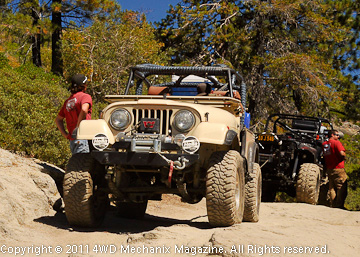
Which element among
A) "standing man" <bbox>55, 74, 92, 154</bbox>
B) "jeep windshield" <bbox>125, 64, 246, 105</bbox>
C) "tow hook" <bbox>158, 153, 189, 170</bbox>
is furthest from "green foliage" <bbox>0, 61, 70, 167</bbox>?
"tow hook" <bbox>158, 153, 189, 170</bbox>

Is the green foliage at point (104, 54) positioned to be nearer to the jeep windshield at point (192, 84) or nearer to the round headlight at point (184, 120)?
the jeep windshield at point (192, 84)

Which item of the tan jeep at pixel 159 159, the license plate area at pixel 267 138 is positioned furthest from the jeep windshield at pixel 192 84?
the license plate area at pixel 267 138

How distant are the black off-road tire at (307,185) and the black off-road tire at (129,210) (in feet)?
14.1

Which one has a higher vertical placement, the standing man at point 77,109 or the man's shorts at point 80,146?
the standing man at point 77,109

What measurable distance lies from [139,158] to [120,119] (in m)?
0.76

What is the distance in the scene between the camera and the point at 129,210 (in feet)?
27.8

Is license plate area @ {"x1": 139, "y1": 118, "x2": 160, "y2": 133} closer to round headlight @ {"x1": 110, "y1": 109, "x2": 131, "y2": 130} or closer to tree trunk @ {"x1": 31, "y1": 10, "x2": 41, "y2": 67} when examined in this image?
round headlight @ {"x1": 110, "y1": 109, "x2": 131, "y2": 130}

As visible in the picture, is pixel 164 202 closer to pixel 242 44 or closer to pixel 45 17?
pixel 242 44

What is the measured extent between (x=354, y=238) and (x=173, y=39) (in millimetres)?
15446

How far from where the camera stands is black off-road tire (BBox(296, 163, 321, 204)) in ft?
38.1

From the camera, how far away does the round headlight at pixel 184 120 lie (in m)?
6.75

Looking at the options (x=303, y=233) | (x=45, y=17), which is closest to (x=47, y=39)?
(x=45, y=17)

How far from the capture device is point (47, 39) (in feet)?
75.9

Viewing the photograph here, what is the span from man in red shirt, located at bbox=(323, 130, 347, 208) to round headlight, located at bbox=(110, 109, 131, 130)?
699 centimetres
